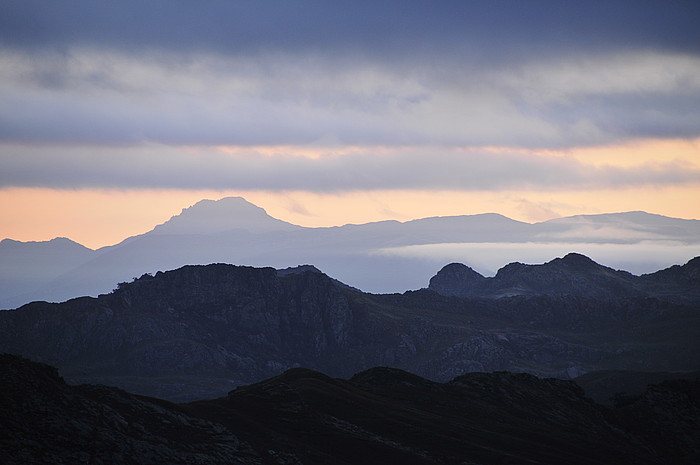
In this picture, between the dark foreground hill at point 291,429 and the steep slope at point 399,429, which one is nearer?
the dark foreground hill at point 291,429

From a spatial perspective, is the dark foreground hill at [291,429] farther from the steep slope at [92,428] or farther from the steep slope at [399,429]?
the steep slope at [399,429]

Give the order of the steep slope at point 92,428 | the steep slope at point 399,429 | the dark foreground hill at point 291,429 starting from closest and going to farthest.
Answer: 1. the steep slope at point 92,428
2. the dark foreground hill at point 291,429
3. the steep slope at point 399,429

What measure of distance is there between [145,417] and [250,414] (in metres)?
27.3

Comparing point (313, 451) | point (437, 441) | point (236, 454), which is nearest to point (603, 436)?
point (437, 441)

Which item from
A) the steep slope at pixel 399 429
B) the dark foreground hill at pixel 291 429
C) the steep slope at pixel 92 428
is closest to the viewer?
the steep slope at pixel 92 428

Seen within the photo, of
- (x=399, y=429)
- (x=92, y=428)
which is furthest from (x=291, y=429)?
(x=92, y=428)

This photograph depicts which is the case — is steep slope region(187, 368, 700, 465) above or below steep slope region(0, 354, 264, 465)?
below

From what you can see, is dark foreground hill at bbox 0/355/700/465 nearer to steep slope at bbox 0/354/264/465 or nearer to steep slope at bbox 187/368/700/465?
steep slope at bbox 0/354/264/465

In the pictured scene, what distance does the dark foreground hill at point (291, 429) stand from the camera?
108 m

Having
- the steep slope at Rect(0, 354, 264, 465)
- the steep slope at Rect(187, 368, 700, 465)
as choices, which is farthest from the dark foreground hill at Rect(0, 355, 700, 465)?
the steep slope at Rect(187, 368, 700, 465)

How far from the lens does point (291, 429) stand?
472ft

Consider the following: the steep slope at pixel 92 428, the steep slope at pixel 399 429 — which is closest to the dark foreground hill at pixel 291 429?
the steep slope at pixel 92 428

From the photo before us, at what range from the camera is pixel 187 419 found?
13150 centimetres

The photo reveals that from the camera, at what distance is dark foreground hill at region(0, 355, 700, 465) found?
10844 centimetres
